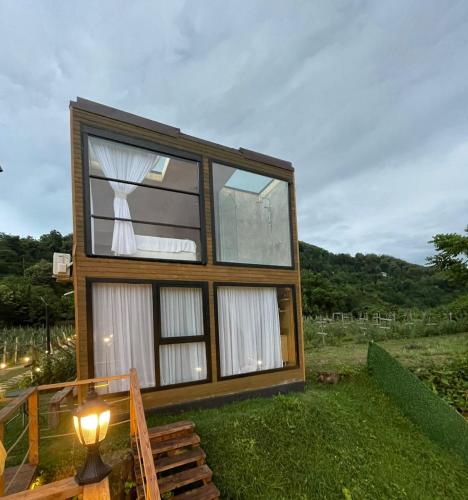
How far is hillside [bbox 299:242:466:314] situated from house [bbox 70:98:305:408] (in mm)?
20059

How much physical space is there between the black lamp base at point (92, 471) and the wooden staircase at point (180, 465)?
147 centimetres

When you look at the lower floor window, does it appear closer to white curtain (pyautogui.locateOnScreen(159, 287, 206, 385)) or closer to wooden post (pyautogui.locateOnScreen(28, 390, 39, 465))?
white curtain (pyautogui.locateOnScreen(159, 287, 206, 385))

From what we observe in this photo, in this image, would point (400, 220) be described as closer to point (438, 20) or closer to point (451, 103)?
point (451, 103)

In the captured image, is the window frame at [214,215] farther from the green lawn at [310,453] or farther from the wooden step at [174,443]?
the wooden step at [174,443]

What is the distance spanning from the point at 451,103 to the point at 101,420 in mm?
15806

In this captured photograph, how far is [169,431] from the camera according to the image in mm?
3391

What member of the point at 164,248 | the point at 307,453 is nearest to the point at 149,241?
the point at 164,248

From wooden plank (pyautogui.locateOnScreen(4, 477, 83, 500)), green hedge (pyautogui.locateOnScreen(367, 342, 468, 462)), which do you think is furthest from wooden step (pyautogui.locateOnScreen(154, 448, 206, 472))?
green hedge (pyautogui.locateOnScreen(367, 342, 468, 462))

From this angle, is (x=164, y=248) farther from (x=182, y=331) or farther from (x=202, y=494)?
(x=202, y=494)

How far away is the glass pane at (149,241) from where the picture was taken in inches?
170

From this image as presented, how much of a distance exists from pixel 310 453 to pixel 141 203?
4611mm

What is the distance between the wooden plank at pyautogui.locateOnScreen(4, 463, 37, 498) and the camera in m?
2.32

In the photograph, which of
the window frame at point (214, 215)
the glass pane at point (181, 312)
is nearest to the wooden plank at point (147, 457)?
the glass pane at point (181, 312)

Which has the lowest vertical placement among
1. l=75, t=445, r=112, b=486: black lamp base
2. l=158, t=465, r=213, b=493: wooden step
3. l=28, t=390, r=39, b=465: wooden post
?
l=158, t=465, r=213, b=493: wooden step
